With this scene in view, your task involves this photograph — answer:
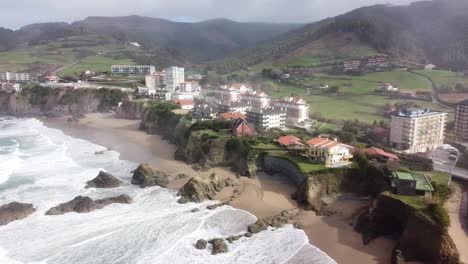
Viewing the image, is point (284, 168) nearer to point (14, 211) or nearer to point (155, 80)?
point (14, 211)

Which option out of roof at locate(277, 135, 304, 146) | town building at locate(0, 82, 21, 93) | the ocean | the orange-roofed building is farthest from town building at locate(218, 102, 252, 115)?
town building at locate(0, 82, 21, 93)

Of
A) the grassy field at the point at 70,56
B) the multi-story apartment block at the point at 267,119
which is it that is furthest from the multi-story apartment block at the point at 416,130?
the grassy field at the point at 70,56

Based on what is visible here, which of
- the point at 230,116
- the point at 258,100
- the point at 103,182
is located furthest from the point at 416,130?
the point at 103,182

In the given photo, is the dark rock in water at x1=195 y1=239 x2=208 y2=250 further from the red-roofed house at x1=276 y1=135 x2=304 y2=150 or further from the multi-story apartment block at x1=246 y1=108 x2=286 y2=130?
the multi-story apartment block at x1=246 y1=108 x2=286 y2=130

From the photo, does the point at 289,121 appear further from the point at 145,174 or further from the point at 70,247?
the point at 70,247

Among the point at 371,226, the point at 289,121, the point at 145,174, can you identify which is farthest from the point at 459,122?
the point at 145,174

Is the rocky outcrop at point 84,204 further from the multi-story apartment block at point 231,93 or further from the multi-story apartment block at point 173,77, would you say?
the multi-story apartment block at point 173,77
